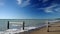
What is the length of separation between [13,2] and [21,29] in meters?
0.53

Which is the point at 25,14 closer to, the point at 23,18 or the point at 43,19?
the point at 23,18

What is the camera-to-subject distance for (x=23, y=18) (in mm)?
2229

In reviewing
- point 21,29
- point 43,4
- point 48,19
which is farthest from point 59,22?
point 21,29

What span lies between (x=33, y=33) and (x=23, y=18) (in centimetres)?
34

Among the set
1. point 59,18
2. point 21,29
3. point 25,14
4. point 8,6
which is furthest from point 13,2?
point 59,18

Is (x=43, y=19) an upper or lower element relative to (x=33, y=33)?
upper

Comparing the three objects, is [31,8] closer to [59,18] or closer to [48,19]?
[48,19]

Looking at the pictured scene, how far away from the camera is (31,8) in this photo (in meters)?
2.22

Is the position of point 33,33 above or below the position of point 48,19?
below

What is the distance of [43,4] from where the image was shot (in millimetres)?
2211

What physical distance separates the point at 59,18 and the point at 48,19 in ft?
0.66

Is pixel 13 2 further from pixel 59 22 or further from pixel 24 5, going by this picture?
pixel 59 22

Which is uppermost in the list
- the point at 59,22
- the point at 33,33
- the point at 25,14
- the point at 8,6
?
the point at 8,6

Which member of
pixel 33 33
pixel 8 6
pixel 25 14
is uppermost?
pixel 8 6
